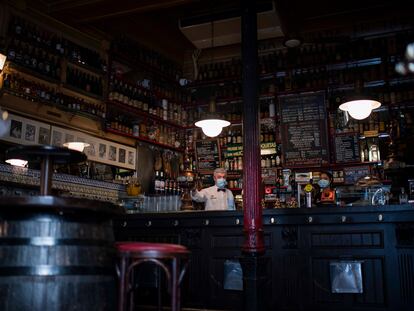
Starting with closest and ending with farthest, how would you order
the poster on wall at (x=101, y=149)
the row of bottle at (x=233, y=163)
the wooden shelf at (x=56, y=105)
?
the wooden shelf at (x=56, y=105), the poster on wall at (x=101, y=149), the row of bottle at (x=233, y=163)

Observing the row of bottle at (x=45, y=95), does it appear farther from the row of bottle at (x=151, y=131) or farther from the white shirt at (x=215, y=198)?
the white shirt at (x=215, y=198)

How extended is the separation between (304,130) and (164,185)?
2.43 m

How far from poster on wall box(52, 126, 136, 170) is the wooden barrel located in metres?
3.90

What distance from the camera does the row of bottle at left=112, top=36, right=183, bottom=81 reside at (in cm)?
735

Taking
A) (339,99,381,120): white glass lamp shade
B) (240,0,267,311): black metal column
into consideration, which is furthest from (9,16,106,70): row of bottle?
(339,99,381,120): white glass lamp shade

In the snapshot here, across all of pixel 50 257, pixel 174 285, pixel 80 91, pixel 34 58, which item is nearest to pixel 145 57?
pixel 80 91

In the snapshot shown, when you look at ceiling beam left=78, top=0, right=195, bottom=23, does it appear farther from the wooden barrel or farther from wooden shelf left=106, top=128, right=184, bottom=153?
the wooden barrel

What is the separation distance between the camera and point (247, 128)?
4.00m

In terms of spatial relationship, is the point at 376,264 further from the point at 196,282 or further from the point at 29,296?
the point at 29,296

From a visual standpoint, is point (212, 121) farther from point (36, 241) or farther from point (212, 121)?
point (36, 241)

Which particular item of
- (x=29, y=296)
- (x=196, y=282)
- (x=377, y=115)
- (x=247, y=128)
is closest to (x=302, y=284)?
(x=196, y=282)

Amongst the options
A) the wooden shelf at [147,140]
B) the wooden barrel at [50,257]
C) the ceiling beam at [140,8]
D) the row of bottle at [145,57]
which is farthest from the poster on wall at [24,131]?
the wooden barrel at [50,257]

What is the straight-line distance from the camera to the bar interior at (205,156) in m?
2.44

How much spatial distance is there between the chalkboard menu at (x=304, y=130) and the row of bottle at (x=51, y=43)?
3.02 m
